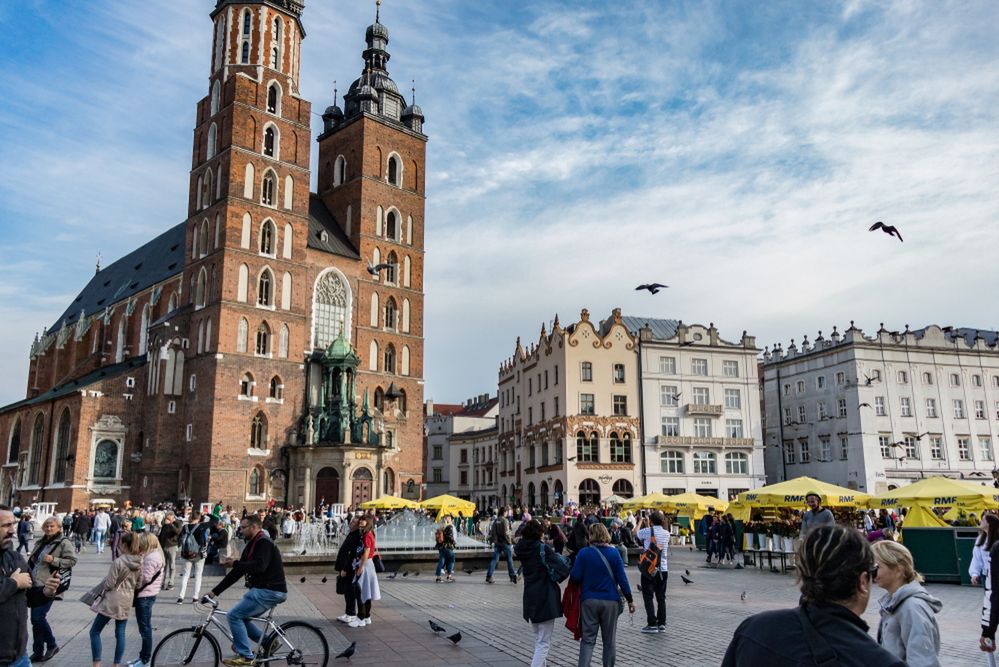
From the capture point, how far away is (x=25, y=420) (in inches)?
2186

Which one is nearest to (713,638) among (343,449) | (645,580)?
(645,580)

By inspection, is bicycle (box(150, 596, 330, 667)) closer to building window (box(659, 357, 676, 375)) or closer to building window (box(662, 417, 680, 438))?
building window (box(662, 417, 680, 438))

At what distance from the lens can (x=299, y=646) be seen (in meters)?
8.39

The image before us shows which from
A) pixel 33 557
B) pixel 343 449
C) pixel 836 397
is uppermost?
pixel 836 397

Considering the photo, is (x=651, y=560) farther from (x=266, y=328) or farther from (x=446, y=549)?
(x=266, y=328)

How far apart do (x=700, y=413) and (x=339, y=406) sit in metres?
23.5

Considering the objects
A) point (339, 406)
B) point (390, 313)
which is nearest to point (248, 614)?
point (339, 406)

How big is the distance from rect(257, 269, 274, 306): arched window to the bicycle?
40858mm

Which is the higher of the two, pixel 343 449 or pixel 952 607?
pixel 343 449

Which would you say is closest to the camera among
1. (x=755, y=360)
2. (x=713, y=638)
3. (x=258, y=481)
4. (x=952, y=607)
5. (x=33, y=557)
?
(x=33, y=557)

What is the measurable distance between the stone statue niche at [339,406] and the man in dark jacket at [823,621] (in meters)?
Answer: 44.5

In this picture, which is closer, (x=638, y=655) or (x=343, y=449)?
(x=638, y=655)

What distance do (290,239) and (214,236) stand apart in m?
4.26

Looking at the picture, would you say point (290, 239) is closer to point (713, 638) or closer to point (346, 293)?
point (346, 293)
